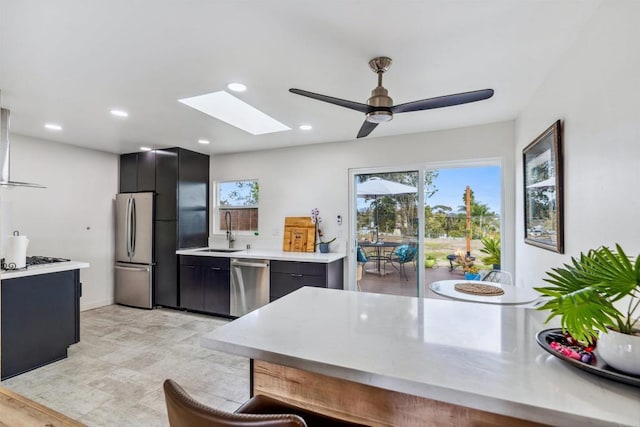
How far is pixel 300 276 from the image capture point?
12.4ft

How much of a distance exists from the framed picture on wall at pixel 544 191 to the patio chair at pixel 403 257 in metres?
1.31

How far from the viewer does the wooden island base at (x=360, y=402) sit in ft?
3.09

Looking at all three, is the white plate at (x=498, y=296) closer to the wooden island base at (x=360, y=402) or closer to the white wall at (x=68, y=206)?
the wooden island base at (x=360, y=402)

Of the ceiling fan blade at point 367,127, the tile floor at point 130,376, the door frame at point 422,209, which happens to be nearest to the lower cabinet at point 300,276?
the door frame at point 422,209

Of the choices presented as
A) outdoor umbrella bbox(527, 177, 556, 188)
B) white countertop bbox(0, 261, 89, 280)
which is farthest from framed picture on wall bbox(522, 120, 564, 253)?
white countertop bbox(0, 261, 89, 280)

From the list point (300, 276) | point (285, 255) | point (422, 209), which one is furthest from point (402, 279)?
point (285, 255)

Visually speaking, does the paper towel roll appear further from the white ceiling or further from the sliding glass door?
the sliding glass door

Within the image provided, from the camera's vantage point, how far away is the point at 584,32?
1.70 m

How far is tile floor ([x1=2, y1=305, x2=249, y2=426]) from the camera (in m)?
2.22

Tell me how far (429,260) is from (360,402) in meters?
3.03

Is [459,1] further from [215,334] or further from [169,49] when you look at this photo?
[215,334]

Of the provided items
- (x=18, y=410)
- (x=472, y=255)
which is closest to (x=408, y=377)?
(x=18, y=410)

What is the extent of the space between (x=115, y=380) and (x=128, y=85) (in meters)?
2.45

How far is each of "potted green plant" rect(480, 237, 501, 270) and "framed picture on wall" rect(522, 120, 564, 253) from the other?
2.13 feet
